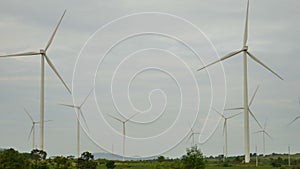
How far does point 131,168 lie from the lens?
465ft

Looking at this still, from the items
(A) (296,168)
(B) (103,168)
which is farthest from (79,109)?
(A) (296,168)

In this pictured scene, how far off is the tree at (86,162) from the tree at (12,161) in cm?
2508

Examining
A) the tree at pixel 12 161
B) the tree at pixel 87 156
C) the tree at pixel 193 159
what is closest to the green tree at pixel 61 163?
the tree at pixel 12 161

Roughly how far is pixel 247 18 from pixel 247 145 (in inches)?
1149

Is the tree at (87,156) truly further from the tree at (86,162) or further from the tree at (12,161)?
the tree at (12,161)

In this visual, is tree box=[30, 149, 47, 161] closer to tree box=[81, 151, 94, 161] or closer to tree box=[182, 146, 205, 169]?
tree box=[81, 151, 94, 161]

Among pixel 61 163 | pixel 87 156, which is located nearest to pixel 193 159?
pixel 61 163

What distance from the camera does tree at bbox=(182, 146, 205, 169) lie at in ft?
346

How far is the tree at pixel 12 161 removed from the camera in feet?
322

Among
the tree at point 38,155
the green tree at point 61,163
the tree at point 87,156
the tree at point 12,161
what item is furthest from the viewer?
the tree at point 87,156

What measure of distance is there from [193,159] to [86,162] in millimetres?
30823

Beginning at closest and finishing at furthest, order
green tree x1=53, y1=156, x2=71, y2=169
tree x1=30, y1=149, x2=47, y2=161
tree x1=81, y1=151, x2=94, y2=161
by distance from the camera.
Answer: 1. green tree x1=53, y1=156, x2=71, y2=169
2. tree x1=30, y1=149, x2=47, y2=161
3. tree x1=81, y1=151, x2=94, y2=161

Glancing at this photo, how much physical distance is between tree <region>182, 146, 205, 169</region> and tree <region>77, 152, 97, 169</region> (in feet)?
85.7

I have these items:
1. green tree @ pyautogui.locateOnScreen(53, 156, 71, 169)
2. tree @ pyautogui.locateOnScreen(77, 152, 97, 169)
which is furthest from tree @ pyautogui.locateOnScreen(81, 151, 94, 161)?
green tree @ pyautogui.locateOnScreen(53, 156, 71, 169)
